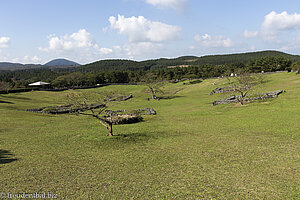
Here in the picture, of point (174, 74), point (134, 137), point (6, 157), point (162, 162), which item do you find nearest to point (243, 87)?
point (134, 137)

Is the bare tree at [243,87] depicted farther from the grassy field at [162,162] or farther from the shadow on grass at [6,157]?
the shadow on grass at [6,157]

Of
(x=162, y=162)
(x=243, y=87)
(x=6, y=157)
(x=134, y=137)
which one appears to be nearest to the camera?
(x=162, y=162)

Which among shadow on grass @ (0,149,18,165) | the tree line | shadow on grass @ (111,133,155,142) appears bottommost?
shadow on grass @ (111,133,155,142)

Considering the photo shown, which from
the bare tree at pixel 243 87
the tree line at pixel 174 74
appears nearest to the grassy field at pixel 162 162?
the bare tree at pixel 243 87

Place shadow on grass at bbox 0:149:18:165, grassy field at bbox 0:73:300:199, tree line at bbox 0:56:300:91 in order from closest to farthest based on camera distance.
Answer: grassy field at bbox 0:73:300:199 < shadow on grass at bbox 0:149:18:165 < tree line at bbox 0:56:300:91

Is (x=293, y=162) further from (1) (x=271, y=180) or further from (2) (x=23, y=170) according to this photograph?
(2) (x=23, y=170)

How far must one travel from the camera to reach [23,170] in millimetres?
13039

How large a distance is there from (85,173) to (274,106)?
30181mm

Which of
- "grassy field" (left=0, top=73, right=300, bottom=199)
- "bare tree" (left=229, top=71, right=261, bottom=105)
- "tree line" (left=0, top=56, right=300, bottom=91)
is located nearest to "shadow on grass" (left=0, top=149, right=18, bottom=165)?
"grassy field" (left=0, top=73, right=300, bottom=199)

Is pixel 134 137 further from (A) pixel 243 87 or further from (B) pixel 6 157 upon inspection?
(A) pixel 243 87

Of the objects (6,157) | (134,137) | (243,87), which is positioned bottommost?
(134,137)

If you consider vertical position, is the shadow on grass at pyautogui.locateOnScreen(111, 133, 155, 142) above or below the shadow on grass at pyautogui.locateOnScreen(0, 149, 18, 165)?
below

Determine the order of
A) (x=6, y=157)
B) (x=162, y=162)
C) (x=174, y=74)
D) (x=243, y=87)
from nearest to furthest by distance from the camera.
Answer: (x=162, y=162) < (x=6, y=157) < (x=243, y=87) < (x=174, y=74)

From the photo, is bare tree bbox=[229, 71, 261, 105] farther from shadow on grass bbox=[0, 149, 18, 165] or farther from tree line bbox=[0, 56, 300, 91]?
tree line bbox=[0, 56, 300, 91]
